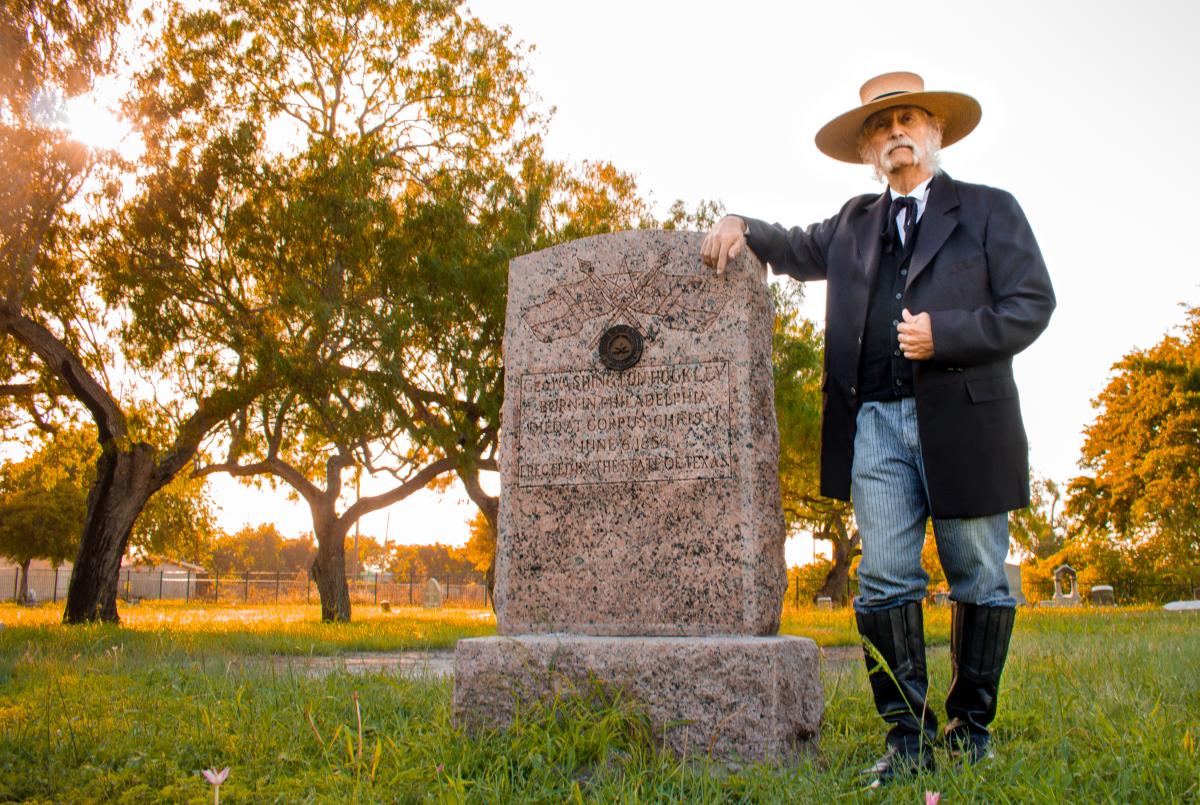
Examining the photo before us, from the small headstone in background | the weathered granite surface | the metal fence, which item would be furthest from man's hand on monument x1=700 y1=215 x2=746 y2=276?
the metal fence

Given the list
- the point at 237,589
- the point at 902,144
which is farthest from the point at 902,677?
the point at 237,589

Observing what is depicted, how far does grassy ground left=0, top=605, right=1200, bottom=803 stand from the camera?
8.97 ft

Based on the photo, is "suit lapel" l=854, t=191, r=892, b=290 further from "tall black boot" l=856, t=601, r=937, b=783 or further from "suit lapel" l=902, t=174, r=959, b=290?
"tall black boot" l=856, t=601, r=937, b=783

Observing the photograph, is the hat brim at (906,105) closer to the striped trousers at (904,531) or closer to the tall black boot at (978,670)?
the striped trousers at (904,531)

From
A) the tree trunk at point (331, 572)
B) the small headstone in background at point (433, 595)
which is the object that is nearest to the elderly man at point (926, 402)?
the tree trunk at point (331, 572)

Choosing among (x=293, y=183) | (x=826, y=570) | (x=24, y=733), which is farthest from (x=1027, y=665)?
(x=826, y=570)

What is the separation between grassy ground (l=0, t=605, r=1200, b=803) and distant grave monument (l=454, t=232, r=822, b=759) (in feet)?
0.58

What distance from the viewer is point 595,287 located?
4.06m

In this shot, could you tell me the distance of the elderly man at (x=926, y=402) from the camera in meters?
3.12

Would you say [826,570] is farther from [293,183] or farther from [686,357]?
[686,357]

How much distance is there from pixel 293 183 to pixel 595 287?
9.47 m

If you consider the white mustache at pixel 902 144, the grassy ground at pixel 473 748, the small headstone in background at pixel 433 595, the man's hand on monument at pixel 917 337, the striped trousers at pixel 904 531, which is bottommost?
the small headstone in background at pixel 433 595

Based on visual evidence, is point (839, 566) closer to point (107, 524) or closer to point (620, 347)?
point (107, 524)

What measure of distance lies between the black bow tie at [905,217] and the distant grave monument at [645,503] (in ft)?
1.91
